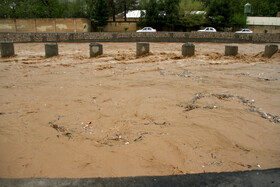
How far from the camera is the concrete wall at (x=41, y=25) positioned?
33.0m

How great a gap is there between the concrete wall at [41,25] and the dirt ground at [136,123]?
2842 centimetres

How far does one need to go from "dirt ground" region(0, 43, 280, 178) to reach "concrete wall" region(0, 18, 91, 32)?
28.4 metres

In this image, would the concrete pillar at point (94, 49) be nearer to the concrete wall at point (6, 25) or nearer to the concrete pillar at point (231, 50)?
the concrete pillar at point (231, 50)

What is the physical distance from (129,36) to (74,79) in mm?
16031

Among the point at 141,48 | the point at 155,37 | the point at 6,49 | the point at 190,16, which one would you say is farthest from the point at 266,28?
the point at 6,49

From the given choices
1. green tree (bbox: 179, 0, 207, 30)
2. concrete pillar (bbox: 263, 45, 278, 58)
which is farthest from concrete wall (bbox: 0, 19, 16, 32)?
concrete pillar (bbox: 263, 45, 278, 58)

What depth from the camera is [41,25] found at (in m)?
34.3

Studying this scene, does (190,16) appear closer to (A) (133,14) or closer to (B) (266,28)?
(B) (266,28)

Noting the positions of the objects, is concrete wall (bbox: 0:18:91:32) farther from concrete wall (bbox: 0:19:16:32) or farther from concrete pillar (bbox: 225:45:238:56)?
concrete pillar (bbox: 225:45:238:56)

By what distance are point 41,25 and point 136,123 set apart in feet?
112

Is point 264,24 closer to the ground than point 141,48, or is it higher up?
higher up

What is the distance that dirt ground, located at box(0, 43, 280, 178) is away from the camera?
10.9 ft

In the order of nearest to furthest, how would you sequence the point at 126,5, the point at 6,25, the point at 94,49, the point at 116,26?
the point at 94,49
the point at 6,25
the point at 116,26
the point at 126,5

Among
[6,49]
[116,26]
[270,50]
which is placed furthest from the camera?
[116,26]
